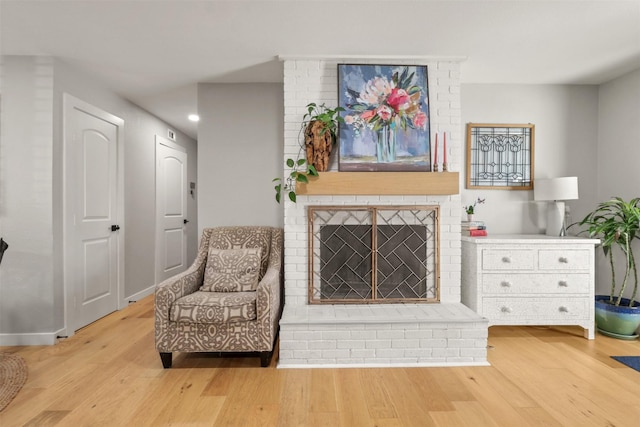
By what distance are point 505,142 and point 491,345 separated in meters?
1.92

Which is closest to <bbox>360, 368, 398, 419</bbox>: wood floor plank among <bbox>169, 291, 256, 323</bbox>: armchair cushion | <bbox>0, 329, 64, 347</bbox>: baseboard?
<bbox>169, 291, 256, 323</bbox>: armchair cushion

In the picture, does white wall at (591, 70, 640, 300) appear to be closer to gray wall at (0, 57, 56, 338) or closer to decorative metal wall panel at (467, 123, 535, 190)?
decorative metal wall panel at (467, 123, 535, 190)

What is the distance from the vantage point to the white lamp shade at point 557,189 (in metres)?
3.15

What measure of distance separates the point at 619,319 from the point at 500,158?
168 cm

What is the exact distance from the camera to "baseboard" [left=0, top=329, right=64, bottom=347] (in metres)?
2.88

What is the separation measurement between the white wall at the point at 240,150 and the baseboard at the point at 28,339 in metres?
1.55

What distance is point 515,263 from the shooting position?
2945 millimetres

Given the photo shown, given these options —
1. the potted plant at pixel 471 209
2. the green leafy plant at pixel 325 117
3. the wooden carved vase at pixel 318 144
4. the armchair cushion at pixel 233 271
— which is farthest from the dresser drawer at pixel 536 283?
the armchair cushion at pixel 233 271

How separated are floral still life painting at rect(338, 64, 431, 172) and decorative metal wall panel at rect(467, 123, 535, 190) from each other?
839 millimetres

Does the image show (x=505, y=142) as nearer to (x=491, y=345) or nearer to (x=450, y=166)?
(x=450, y=166)

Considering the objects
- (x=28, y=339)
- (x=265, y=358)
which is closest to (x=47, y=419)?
(x=265, y=358)

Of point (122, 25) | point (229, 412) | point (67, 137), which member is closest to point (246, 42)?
point (122, 25)

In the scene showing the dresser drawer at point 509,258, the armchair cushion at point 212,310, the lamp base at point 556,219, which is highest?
the lamp base at point 556,219

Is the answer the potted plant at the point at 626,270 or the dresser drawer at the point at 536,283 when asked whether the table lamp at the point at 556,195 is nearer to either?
the potted plant at the point at 626,270
